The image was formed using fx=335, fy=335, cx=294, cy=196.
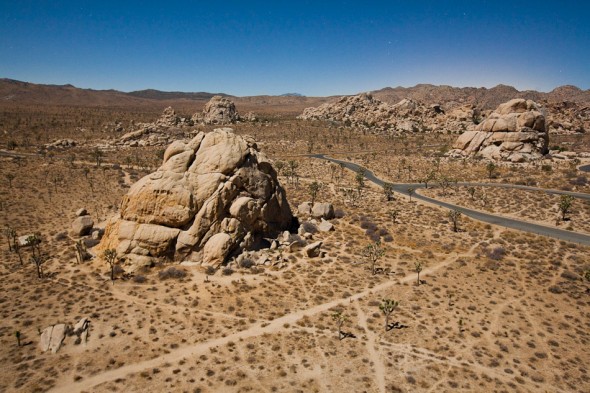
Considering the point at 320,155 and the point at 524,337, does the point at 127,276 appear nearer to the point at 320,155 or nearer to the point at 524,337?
the point at 524,337

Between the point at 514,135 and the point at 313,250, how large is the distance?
92264 millimetres

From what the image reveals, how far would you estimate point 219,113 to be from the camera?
183750mm

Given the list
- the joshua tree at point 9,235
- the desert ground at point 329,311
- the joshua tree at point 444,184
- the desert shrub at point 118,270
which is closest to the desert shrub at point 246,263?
the desert ground at point 329,311

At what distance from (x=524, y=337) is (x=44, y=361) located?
42743mm

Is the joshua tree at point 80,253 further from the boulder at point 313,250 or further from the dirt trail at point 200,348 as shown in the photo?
the boulder at point 313,250

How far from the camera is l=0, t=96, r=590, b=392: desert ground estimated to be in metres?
26.9

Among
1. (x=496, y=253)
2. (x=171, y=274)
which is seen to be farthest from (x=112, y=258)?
(x=496, y=253)

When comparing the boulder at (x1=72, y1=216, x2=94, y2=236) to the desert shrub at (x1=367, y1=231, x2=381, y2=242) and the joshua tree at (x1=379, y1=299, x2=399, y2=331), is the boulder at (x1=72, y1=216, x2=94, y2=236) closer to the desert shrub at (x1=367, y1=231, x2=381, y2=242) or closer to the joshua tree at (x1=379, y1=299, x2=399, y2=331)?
the desert shrub at (x1=367, y1=231, x2=381, y2=242)

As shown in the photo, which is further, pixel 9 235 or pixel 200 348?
pixel 9 235

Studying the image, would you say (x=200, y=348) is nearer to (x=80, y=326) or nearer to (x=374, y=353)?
(x=80, y=326)

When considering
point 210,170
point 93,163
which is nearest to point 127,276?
point 210,170

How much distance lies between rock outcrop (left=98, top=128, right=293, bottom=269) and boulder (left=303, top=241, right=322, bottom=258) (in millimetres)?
7229

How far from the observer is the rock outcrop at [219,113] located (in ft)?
595

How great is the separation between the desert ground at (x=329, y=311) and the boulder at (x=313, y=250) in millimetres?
1003
